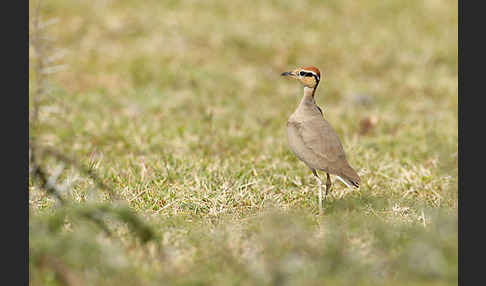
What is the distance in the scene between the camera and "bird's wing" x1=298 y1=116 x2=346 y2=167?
17.4ft

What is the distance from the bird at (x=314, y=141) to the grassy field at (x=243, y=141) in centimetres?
33

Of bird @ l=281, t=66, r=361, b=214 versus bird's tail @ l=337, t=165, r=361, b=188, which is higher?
bird @ l=281, t=66, r=361, b=214

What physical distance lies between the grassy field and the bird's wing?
450 mm

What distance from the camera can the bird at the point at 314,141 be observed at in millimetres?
5289

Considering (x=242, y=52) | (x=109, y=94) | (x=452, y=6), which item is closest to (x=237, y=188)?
(x=109, y=94)

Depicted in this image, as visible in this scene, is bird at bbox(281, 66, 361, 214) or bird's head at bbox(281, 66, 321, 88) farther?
bird's head at bbox(281, 66, 321, 88)

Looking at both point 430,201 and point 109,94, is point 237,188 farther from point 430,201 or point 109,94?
point 109,94

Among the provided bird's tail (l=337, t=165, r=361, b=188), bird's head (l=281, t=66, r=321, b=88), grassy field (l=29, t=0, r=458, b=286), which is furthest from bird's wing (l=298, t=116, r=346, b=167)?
grassy field (l=29, t=0, r=458, b=286)

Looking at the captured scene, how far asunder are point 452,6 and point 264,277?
14.3 m

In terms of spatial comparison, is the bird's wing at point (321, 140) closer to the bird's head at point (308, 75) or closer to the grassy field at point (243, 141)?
the bird's head at point (308, 75)

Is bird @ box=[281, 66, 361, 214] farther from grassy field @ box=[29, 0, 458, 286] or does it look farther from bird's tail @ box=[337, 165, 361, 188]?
grassy field @ box=[29, 0, 458, 286]

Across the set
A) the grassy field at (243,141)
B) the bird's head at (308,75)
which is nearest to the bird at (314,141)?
the bird's head at (308,75)

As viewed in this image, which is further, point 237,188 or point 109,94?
point 109,94

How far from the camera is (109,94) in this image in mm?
10688
